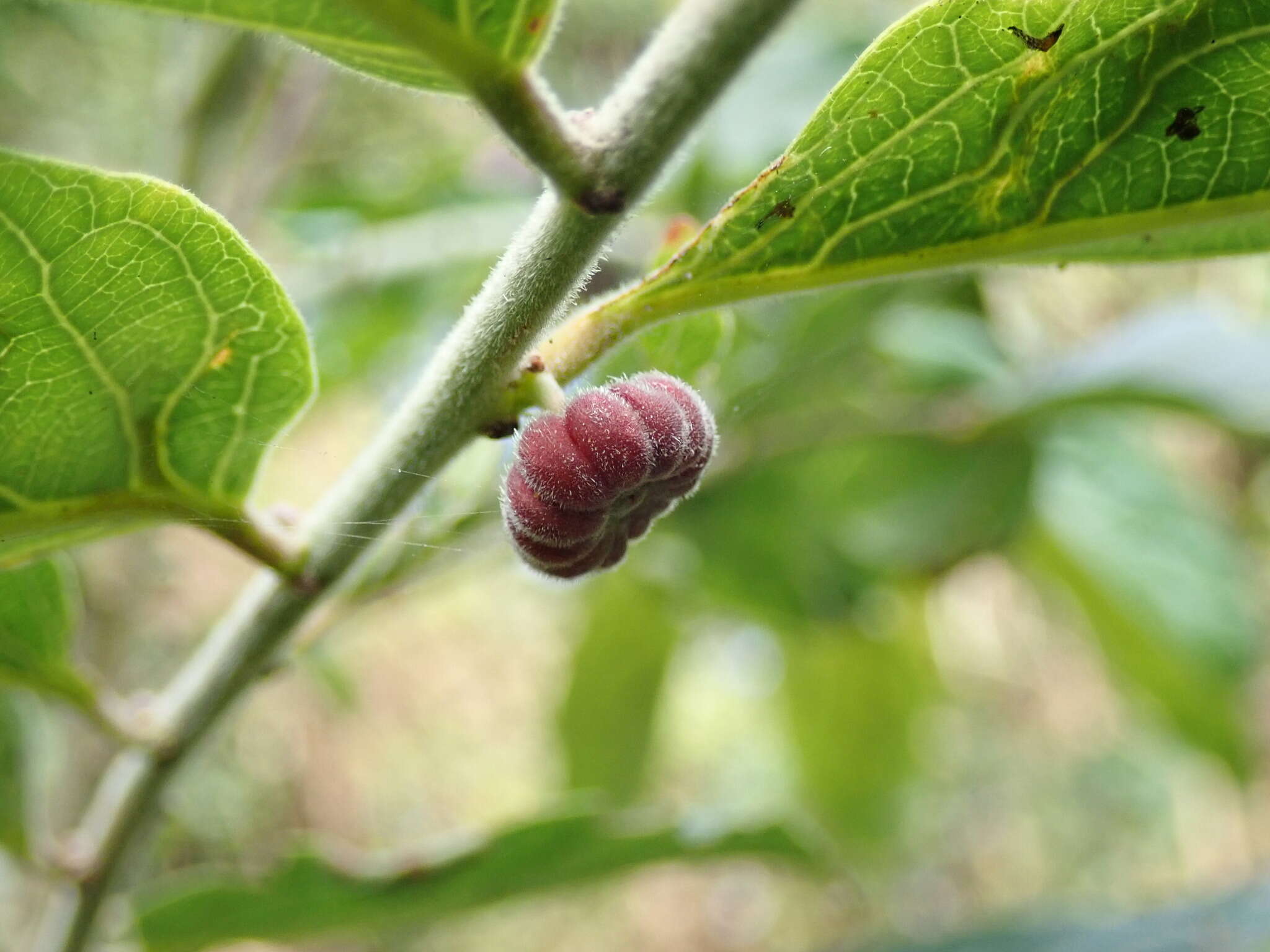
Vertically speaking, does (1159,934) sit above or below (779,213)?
below

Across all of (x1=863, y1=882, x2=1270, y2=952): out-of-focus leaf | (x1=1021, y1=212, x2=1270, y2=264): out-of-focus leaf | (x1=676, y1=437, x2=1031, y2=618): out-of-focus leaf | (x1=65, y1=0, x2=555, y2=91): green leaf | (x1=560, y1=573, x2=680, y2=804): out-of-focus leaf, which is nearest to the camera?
(x1=65, y1=0, x2=555, y2=91): green leaf

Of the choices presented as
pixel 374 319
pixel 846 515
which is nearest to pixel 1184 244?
pixel 846 515

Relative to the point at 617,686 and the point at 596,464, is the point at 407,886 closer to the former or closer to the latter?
the point at 596,464

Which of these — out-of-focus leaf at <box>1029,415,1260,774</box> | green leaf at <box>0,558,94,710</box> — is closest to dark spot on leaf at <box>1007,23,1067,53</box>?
green leaf at <box>0,558,94,710</box>

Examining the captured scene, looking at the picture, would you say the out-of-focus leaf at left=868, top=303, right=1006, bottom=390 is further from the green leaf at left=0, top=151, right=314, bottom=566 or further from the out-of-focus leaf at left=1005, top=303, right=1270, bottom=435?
the green leaf at left=0, top=151, right=314, bottom=566

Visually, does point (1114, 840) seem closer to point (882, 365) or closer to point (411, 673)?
point (411, 673)

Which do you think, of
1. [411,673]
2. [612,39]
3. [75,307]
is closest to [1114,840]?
[411,673]
